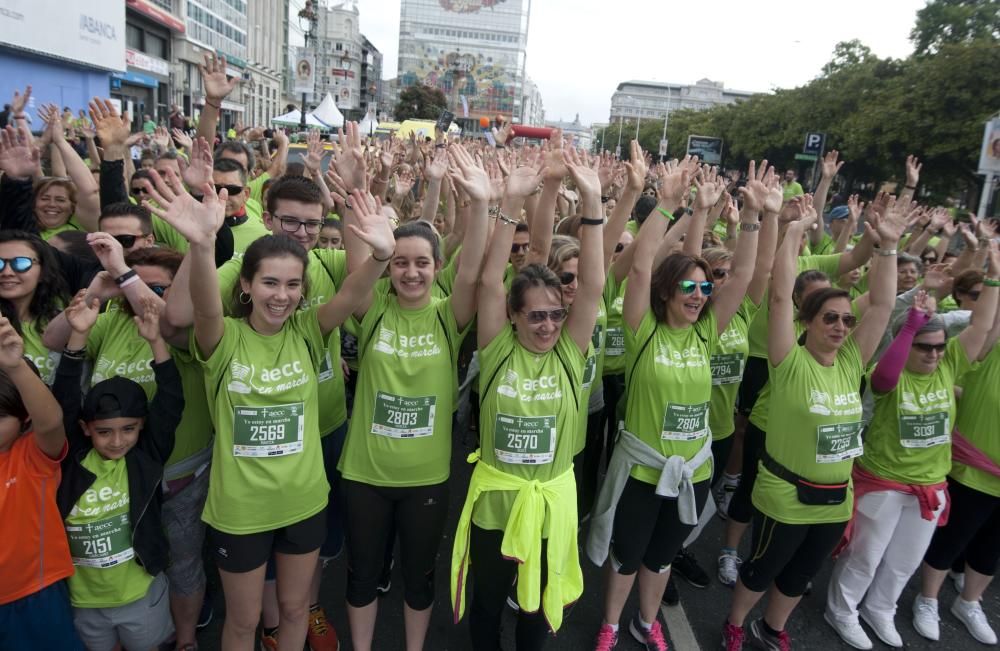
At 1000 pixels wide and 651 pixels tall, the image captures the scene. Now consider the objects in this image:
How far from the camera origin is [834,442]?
3.03 metres

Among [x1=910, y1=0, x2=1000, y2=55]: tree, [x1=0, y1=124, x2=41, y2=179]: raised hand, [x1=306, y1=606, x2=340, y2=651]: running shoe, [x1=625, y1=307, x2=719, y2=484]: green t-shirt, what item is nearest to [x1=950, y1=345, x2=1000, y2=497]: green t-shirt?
[x1=625, y1=307, x2=719, y2=484]: green t-shirt

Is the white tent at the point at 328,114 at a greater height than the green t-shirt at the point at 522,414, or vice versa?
the white tent at the point at 328,114

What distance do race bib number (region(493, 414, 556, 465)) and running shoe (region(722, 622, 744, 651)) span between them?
1.52 meters

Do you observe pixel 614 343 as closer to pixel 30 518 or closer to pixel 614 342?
pixel 614 342

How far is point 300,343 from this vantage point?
267 centimetres

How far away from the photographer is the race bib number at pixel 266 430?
8.11ft

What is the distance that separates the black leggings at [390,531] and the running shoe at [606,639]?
91cm

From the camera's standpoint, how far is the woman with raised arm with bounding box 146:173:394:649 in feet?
7.99

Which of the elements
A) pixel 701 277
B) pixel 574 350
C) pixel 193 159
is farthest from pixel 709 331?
pixel 193 159

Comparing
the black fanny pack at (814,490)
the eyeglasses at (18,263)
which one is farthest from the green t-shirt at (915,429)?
the eyeglasses at (18,263)

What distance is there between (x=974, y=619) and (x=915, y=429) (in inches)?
50.1

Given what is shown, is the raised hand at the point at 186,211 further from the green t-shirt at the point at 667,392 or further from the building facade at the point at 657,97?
the building facade at the point at 657,97

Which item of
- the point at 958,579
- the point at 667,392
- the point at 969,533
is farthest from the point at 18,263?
the point at 958,579

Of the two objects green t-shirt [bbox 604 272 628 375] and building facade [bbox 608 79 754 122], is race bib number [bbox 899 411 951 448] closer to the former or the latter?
green t-shirt [bbox 604 272 628 375]
